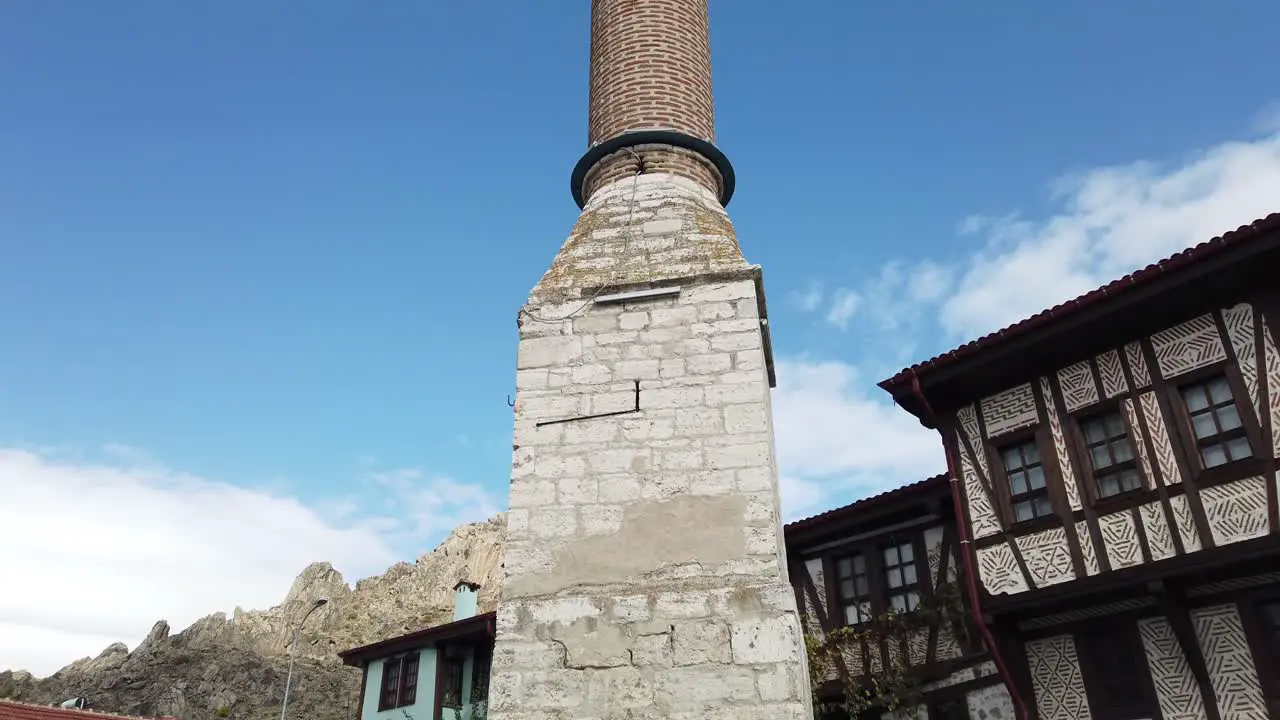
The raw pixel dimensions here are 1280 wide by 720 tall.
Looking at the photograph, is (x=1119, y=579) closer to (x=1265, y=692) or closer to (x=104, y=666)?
(x=1265, y=692)

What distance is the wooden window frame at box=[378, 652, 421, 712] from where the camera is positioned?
18094 millimetres

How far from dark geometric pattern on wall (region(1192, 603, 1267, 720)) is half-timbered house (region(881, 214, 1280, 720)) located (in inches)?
0.5

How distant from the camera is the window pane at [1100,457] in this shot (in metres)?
9.07

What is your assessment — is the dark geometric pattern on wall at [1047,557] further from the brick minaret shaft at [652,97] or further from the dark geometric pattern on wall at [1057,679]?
the brick minaret shaft at [652,97]

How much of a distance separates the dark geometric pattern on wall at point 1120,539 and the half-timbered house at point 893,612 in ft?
6.29

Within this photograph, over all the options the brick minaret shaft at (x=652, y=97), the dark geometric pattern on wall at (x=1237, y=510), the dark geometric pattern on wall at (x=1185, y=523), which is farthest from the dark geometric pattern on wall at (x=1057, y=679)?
the brick minaret shaft at (x=652, y=97)

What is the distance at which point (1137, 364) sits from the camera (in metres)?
9.09

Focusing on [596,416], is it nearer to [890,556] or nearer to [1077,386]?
[1077,386]

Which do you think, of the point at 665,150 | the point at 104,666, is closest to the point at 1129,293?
the point at 665,150

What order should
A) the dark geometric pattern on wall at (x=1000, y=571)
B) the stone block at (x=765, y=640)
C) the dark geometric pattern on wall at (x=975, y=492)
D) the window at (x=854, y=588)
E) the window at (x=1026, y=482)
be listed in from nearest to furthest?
the stone block at (x=765, y=640), the dark geometric pattern on wall at (x=1000, y=571), the window at (x=1026, y=482), the dark geometric pattern on wall at (x=975, y=492), the window at (x=854, y=588)

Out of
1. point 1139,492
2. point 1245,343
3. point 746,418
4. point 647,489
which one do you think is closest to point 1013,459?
point 1139,492

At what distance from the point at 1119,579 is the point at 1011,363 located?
265 centimetres

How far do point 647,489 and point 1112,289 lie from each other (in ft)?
20.0

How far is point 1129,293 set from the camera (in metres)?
8.86
